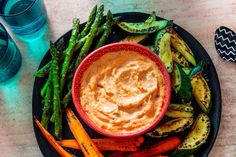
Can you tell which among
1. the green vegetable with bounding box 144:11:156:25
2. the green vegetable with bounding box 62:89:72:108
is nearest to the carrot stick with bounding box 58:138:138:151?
the green vegetable with bounding box 62:89:72:108

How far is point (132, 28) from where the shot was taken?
5.17 ft

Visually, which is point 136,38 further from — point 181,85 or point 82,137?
point 82,137

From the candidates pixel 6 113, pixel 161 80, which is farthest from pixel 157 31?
pixel 6 113

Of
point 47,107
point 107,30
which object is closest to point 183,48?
point 107,30

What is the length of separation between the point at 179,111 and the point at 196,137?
101 millimetres

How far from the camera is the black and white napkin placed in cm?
164

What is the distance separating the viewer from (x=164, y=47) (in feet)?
5.06

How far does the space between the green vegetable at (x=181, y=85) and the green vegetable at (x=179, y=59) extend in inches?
2.0

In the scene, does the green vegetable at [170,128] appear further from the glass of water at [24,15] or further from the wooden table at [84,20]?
the glass of water at [24,15]

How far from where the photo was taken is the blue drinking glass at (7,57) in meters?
1.58

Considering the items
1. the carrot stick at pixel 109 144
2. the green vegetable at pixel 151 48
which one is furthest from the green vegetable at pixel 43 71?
the green vegetable at pixel 151 48

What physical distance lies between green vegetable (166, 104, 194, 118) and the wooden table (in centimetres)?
17

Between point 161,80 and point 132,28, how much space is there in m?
0.23

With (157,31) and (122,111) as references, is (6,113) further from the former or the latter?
(157,31)
